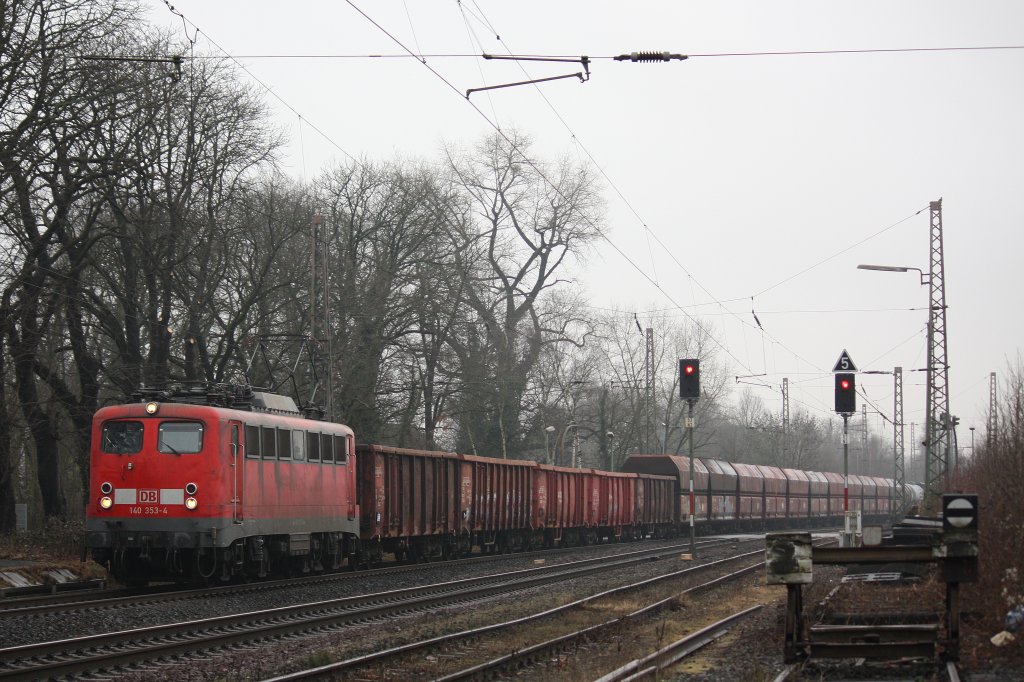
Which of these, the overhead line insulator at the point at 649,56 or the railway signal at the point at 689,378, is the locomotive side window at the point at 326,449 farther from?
the overhead line insulator at the point at 649,56

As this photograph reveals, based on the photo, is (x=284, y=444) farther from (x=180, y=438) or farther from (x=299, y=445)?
(x=180, y=438)

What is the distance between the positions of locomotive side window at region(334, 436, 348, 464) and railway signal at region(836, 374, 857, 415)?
1042cm

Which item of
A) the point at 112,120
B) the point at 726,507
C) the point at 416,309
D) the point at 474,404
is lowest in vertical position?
the point at 726,507

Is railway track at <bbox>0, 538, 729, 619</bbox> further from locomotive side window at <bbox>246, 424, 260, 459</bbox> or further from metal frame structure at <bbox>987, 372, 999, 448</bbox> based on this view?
metal frame structure at <bbox>987, 372, 999, 448</bbox>

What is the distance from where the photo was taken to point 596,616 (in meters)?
16.2

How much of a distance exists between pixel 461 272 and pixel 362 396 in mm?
9880

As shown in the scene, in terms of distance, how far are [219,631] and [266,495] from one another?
6.02 m

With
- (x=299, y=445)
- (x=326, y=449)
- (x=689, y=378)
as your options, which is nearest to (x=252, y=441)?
(x=299, y=445)

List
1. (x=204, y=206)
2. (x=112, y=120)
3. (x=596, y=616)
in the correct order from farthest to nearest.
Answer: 1. (x=204, y=206)
2. (x=112, y=120)
3. (x=596, y=616)

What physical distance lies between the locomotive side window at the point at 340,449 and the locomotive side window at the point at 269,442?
2.80 m

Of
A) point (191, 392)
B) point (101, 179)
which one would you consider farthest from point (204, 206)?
point (191, 392)

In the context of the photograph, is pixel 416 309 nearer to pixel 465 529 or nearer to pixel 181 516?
pixel 465 529

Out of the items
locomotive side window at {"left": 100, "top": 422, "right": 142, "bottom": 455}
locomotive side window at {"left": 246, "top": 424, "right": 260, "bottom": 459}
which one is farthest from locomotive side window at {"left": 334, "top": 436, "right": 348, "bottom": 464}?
locomotive side window at {"left": 100, "top": 422, "right": 142, "bottom": 455}

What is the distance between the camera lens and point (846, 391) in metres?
25.3
